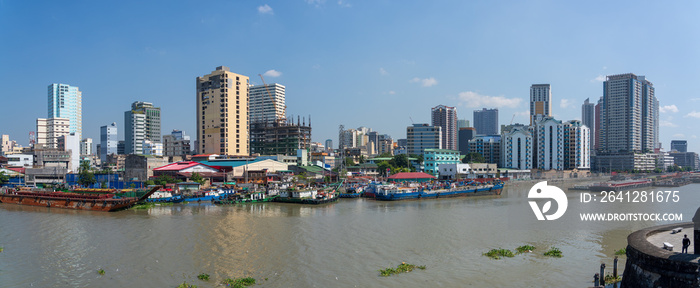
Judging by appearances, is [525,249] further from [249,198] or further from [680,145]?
[680,145]

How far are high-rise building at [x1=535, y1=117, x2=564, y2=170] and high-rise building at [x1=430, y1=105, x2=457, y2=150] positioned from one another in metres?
60.5

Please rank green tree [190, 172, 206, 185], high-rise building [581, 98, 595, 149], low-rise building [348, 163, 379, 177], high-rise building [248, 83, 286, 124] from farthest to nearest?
high-rise building [581, 98, 595, 149] < high-rise building [248, 83, 286, 124] < low-rise building [348, 163, 379, 177] < green tree [190, 172, 206, 185]

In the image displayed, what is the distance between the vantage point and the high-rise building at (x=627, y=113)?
367ft

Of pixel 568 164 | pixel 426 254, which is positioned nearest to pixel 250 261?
pixel 426 254

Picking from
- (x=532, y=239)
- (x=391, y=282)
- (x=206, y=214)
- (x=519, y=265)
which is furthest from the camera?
(x=206, y=214)

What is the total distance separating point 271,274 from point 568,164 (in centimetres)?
8262

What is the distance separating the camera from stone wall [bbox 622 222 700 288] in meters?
9.12

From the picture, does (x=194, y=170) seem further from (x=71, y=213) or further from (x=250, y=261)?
(x=250, y=261)

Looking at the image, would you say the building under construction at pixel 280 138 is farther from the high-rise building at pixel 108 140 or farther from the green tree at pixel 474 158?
the high-rise building at pixel 108 140

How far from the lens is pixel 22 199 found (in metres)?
34.4

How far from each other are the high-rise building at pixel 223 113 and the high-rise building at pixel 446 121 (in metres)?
84.4

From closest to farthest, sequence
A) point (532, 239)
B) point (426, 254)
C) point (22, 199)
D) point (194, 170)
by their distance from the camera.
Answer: point (426, 254)
point (532, 239)
point (22, 199)
point (194, 170)

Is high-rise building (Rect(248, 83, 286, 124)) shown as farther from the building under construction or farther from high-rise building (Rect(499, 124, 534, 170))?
high-rise building (Rect(499, 124, 534, 170))

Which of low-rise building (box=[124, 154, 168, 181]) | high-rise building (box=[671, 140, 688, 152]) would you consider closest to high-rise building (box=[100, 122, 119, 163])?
low-rise building (box=[124, 154, 168, 181])
